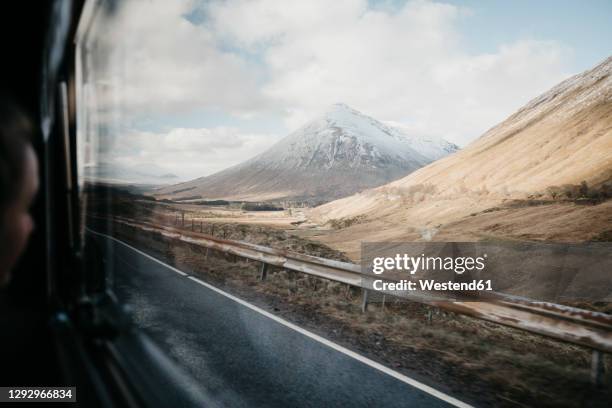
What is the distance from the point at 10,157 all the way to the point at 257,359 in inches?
147

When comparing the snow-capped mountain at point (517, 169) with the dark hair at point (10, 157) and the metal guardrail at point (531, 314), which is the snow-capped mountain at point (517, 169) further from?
the dark hair at point (10, 157)

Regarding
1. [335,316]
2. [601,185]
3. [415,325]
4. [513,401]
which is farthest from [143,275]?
[601,185]

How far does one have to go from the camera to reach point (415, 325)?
5.83 metres

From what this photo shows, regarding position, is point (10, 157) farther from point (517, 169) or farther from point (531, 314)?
point (517, 169)

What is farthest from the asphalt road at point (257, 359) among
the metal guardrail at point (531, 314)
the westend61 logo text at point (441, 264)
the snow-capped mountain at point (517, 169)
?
the snow-capped mountain at point (517, 169)

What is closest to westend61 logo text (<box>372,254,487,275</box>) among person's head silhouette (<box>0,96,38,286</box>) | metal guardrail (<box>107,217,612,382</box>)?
metal guardrail (<box>107,217,612,382</box>)

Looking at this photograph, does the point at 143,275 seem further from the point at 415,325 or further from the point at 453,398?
the point at 453,398

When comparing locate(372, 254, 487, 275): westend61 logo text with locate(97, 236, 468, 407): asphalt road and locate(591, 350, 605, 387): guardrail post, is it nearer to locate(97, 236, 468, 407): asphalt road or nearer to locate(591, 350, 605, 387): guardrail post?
locate(97, 236, 468, 407): asphalt road

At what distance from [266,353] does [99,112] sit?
3302 mm

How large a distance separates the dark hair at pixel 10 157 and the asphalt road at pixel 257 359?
138cm

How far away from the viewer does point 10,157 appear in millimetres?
941

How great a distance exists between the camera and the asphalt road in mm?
3361

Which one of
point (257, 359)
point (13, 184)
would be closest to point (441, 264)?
point (257, 359)

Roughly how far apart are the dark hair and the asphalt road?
54.4 inches
